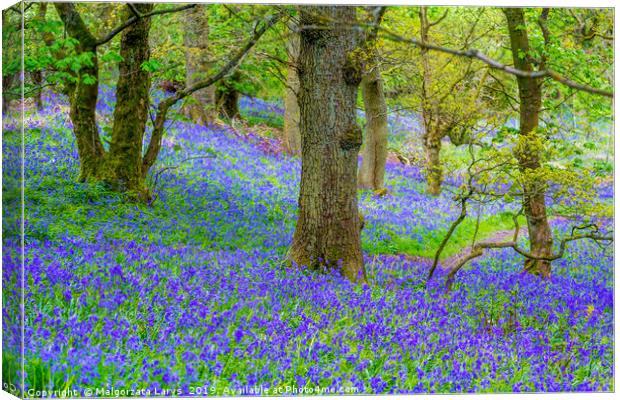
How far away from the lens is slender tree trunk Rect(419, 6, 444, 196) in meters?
9.05

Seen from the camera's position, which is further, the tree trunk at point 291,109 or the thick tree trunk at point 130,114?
the thick tree trunk at point 130,114

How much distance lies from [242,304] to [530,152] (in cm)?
366

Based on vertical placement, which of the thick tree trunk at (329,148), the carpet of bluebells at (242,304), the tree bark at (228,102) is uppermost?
the tree bark at (228,102)

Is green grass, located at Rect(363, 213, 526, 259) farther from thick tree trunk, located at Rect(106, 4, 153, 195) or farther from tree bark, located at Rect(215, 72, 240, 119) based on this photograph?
tree bark, located at Rect(215, 72, 240, 119)

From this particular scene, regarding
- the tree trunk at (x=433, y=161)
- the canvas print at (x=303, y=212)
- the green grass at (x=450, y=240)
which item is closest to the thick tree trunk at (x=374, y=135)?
the canvas print at (x=303, y=212)

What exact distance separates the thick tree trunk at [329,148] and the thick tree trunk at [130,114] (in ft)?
6.64

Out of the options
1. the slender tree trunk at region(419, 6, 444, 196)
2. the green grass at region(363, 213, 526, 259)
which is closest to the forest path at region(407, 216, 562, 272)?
the green grass at region(363, 213, 526, 259)

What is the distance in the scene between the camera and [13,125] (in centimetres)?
552

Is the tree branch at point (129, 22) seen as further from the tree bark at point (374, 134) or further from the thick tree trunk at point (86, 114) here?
the tree bark at point (374, 134)

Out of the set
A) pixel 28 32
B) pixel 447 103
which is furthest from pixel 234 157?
pixel 28 32

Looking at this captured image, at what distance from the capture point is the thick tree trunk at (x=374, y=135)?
10.5 m

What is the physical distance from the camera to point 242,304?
20.4 feet

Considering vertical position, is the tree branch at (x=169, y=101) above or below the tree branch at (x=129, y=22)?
below

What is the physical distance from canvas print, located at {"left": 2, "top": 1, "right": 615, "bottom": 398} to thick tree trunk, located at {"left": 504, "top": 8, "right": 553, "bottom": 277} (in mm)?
Answer: 31
